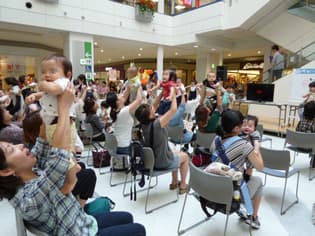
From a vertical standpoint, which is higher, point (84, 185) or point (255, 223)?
point (84, 185)

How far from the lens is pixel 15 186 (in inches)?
37.7

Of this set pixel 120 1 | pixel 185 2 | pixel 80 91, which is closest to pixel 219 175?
pixel 80 91

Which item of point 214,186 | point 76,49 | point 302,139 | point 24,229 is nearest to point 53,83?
point 24,229

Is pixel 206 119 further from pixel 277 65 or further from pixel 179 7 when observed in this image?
pixel 179 7

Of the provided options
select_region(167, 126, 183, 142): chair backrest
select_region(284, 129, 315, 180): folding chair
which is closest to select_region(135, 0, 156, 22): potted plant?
select_region(167, 126, 183, 142): chair backrest

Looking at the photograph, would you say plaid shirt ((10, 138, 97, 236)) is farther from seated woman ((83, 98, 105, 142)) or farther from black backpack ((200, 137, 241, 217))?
seated woman ((83, 98, 105, 142))

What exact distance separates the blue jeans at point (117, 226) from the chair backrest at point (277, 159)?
183 cm

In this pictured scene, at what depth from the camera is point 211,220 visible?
7.90ft

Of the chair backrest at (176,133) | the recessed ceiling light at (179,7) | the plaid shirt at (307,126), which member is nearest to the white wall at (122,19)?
the recessed ceiling light at (179,7)

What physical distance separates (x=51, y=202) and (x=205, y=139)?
8.59 feet

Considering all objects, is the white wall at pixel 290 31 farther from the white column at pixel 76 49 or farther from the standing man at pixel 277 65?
the white column at pixel 76 49

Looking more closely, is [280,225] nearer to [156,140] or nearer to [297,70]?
[156,140]

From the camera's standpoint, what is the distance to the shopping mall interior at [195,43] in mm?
2504

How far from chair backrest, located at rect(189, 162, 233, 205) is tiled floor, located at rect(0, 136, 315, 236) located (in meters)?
0.56
